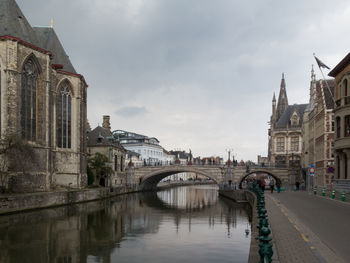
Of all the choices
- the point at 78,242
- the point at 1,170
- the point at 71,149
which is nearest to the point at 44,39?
the point at 71,149

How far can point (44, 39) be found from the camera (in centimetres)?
4750

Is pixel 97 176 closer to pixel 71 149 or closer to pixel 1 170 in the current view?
pixel 71 149

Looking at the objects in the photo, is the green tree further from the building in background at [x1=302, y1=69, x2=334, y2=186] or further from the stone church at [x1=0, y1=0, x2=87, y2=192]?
the building in background at [x1=302, y1=69, x2=334, y2=186]

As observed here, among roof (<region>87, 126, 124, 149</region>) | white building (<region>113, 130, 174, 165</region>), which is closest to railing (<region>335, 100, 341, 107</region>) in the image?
roof (<region>87, 126, 124, 149</region>)

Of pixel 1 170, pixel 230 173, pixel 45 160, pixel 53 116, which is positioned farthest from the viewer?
pixel 230 173

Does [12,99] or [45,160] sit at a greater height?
[12,99]

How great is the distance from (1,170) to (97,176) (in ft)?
86.6

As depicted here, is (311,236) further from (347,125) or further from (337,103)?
(337,103)

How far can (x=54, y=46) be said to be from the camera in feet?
155

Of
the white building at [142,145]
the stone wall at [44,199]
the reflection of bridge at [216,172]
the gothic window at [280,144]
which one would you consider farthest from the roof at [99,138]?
the white building at [142,145]

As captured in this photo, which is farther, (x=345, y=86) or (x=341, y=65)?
(x=341, y=65)

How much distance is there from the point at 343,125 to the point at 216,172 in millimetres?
34681

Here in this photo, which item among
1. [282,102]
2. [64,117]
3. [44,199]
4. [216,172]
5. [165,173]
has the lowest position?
[165,173]

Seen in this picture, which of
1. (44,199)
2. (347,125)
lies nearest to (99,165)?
(44,199)
